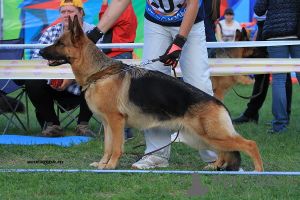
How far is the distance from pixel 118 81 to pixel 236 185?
1.41 meters

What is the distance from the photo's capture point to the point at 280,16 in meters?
6.21

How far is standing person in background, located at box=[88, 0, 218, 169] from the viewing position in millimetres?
4203

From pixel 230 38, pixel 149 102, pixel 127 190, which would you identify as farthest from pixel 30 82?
pixel 230 38

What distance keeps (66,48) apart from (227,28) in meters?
9.01

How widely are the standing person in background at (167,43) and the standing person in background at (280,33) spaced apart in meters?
2.21

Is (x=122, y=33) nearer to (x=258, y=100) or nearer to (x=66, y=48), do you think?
(x=66, y=48)

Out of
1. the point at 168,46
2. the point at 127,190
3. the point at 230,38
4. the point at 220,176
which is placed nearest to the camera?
the point at 127,190

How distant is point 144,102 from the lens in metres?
4.08

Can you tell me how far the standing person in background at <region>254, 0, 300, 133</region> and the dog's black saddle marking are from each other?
102 inches

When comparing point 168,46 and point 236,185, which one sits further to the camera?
point 168,46

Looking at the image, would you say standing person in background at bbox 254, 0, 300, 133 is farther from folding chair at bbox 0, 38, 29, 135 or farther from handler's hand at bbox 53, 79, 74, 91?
folding chair at bbox 0, 38, 29, 135

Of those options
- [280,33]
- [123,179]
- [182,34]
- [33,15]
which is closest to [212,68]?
[280,33]

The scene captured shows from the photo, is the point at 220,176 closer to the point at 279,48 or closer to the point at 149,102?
the point at 149,102

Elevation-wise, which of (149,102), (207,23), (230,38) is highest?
(207,23)
